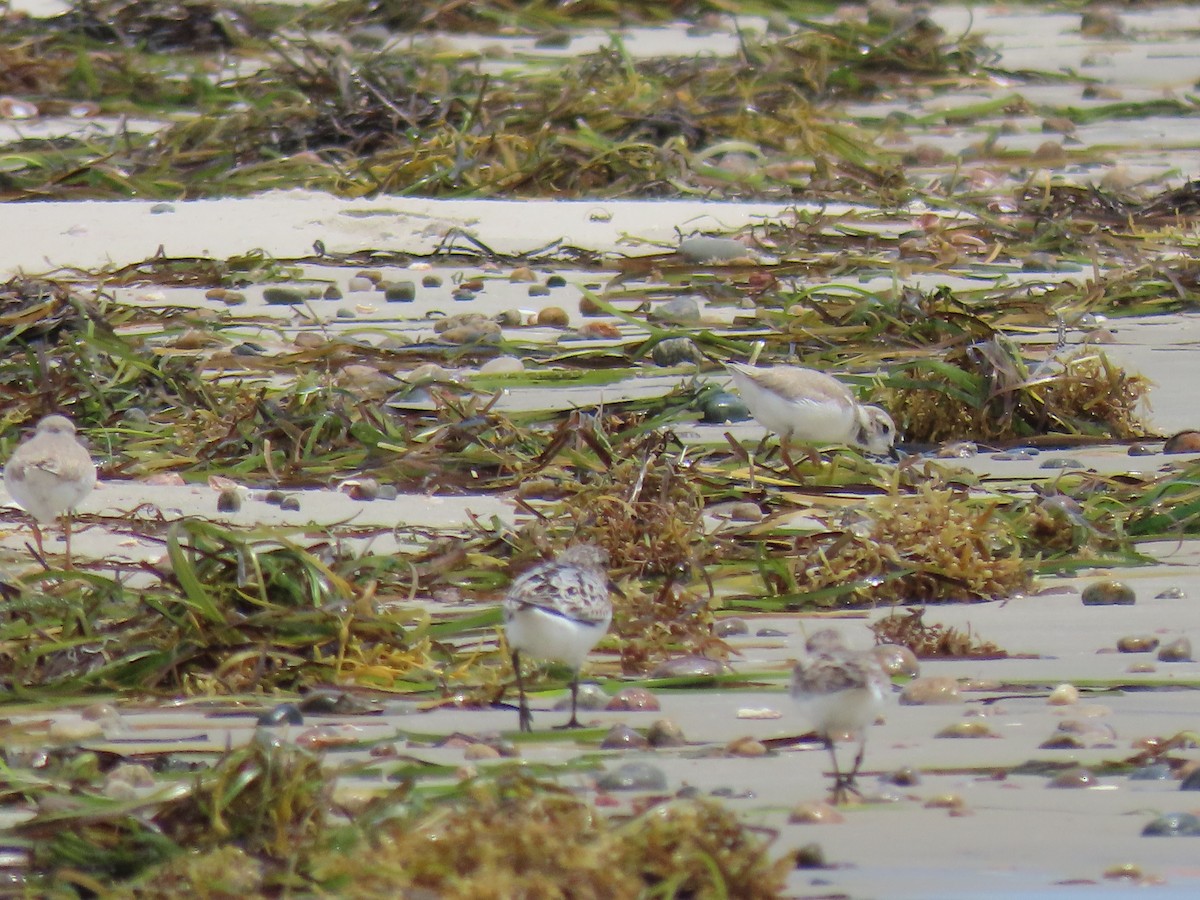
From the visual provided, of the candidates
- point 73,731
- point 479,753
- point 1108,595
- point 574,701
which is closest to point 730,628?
point 574,701

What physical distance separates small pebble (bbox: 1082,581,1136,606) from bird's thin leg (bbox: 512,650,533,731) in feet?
3.29

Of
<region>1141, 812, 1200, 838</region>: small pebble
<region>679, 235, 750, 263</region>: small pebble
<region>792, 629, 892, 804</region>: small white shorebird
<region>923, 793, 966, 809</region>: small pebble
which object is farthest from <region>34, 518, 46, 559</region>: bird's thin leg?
<region>679, 235, 750, 263</region>: small pebble

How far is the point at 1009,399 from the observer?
476 cm

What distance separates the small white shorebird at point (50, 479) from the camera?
3.80 meters

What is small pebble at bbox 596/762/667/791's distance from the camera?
262 cm

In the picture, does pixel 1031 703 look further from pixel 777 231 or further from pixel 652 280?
pixel 777 231

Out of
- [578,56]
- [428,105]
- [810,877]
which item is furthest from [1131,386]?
[578,56]

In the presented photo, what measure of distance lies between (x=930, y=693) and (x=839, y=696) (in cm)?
42

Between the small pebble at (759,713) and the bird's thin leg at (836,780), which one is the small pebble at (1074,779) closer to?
the bird's thin leg at (836,780)

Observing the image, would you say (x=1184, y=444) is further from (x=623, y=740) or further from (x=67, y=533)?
(x=67, y=533)

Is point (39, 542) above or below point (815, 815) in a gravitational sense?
below

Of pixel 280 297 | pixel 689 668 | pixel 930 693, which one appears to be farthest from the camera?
pixel 280 297

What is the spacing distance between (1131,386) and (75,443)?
7.32ft

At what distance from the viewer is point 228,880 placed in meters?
2.24
